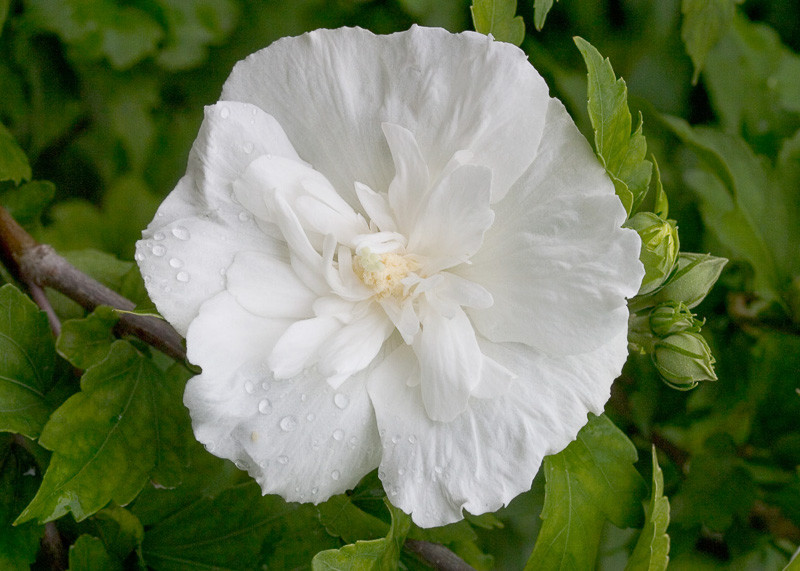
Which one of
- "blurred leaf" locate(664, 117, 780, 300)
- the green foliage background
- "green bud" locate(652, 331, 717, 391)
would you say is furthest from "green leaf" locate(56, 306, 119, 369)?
"blurred leaf" locate(664, 117, 780, 300)

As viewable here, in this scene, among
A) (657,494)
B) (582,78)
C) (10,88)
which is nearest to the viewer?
(657,494)

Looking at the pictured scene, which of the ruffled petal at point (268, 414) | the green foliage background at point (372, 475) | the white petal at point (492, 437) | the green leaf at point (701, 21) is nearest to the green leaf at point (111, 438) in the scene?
the green foliage background at point (372, 475)

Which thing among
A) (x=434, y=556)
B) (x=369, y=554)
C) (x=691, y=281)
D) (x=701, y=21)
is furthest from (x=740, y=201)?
(x=369, y=554)

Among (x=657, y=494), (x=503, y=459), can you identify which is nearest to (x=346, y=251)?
(x=503, y=459)

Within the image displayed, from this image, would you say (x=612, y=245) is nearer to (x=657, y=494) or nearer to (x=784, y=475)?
(x=657, y=494)

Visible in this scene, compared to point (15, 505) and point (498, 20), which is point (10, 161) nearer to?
point (15, 505)
